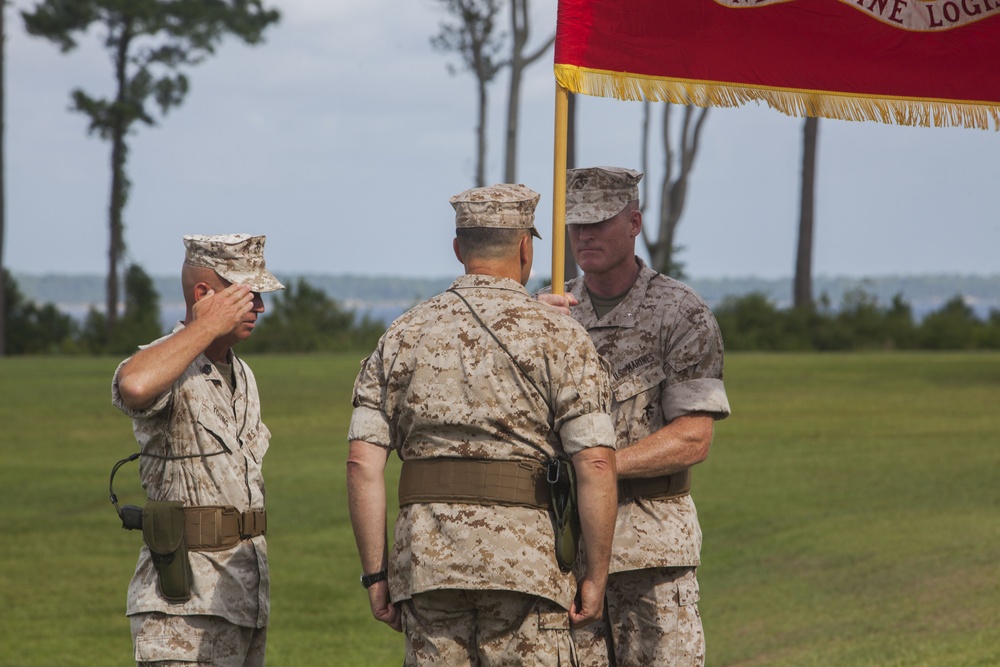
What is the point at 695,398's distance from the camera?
4.68 m

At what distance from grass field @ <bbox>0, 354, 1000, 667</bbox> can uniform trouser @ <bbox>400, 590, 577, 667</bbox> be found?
155 inches

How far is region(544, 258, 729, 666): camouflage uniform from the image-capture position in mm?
4676

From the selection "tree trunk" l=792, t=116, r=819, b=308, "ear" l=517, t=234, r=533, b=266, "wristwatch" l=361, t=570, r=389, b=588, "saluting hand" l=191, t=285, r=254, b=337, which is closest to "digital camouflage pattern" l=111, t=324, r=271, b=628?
"saluting hand" l=191, t=285, r=254, b=337

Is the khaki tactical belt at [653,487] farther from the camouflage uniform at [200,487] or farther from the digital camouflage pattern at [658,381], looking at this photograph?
the camouflage uniform at [200,487]

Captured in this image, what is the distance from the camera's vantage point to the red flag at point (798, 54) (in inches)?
199

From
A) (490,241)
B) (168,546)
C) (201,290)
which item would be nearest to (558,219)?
(490,241)

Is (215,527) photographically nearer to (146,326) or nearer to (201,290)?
(201,290)

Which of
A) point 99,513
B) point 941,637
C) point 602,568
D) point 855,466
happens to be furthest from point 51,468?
point 602,568

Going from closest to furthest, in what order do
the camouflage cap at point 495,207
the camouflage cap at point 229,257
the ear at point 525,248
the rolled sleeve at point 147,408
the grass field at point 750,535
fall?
the camouflage cap at point 495,207
the ear at point 525,248
the rolled sleeve at point 147,408
the camouflage cap at point 229,257
the grass field at point 750,535

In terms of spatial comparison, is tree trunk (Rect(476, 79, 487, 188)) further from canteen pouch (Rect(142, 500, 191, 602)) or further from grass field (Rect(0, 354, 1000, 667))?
canteen pouch (Rect(142, 500, 191, 602))

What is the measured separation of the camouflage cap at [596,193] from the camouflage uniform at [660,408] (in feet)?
1.08

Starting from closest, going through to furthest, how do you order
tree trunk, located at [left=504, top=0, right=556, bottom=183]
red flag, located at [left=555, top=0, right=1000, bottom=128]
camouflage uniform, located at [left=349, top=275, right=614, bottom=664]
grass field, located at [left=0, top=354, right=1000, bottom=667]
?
camouflage uniform, located at [left=349, top=275, right=614, bottom=664] < red flag, located at [left=555, top=0, right=1000, bottom=128] < grass field, located at [left=0, top=354, right=1000, bottom=667] < tree trunk, located at [left=504, top=0, right=556, bottom=183]

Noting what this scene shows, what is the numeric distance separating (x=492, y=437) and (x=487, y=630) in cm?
53

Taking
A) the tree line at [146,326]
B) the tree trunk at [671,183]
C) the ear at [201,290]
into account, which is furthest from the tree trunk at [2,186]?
the ear at [201,290]
